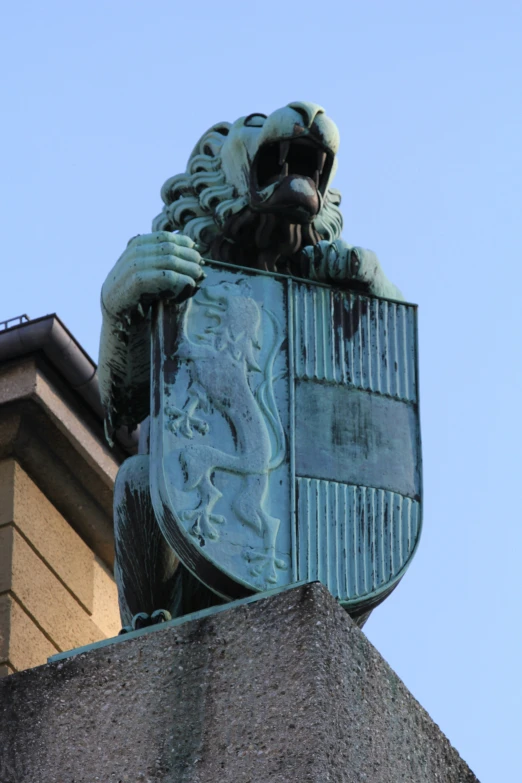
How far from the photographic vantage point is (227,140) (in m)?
8.20

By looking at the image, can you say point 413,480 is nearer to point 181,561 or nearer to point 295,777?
point 181,561

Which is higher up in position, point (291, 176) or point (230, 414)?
point (291, 176)

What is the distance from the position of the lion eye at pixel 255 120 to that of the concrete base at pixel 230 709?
2091 millimetres

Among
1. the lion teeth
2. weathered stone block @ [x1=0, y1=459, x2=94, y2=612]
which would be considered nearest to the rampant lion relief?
the lion teeth

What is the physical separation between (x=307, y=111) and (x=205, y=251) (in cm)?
61

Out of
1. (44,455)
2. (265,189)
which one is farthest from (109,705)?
(44,455)

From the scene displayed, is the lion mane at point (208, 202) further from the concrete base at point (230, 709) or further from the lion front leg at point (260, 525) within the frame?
the concrete base at point (230, 709)

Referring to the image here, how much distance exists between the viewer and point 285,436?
7281 mm

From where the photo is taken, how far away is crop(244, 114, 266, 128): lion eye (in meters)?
8.18

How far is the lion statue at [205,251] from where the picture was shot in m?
7.45

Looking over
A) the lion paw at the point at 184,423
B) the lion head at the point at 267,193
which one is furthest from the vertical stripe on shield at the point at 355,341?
the lion paw at the point at 184,423

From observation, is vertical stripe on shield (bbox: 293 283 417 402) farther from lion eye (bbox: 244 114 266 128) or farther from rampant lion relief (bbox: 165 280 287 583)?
lion eye (bbox: 244 114 266 128)

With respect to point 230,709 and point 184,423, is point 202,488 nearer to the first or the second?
point 184,423

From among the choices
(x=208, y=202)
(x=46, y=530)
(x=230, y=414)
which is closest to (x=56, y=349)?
(x=46, y=530)
